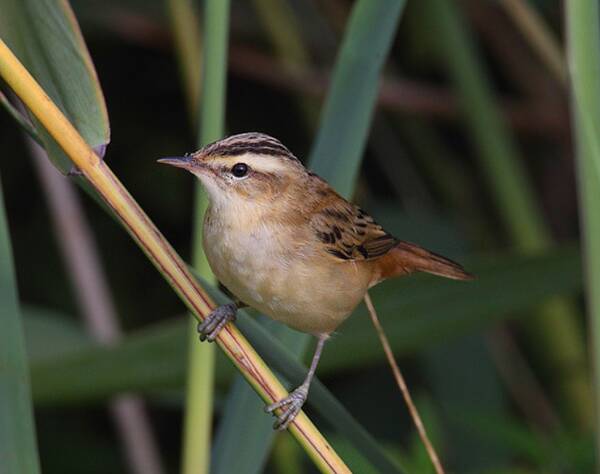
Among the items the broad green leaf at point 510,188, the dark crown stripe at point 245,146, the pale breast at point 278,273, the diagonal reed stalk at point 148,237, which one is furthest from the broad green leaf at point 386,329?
the diagonal reed stalk at point 148,237

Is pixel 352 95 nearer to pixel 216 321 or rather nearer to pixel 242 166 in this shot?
pixel 242 166

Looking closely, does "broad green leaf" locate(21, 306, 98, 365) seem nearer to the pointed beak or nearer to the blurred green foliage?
the blurred green foliage

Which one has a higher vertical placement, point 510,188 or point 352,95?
point 510,188

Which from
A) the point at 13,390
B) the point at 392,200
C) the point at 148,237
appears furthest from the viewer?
the point at 392,200

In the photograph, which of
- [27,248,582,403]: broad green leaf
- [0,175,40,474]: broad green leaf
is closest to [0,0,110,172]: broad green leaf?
[0,175,40,474]: broad green leaf

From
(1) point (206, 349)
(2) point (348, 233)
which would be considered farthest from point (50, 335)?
(1) point (206, 349)

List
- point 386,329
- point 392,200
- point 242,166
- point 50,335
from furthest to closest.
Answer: point 392,200
point 50,335
point 386,329
point 242,166
